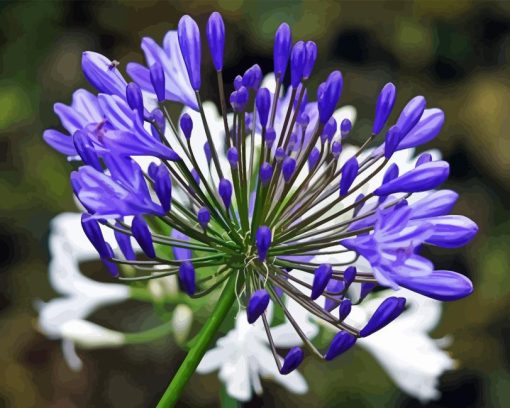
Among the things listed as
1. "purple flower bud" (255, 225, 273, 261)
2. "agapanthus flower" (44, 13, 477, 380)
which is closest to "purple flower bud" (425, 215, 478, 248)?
"agapanthus flower" (44, 13, 477, 380)

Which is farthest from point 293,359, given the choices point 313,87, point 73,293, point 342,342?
point 313,87

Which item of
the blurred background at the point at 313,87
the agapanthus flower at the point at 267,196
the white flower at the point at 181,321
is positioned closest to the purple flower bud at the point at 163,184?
the agapanthus flower at the point at 267,196

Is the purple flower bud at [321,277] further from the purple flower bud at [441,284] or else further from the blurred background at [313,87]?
the blurred background at [313,87]

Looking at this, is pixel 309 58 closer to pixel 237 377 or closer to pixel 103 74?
pixel 103 74

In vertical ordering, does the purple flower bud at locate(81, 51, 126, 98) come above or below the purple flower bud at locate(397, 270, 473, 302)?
above

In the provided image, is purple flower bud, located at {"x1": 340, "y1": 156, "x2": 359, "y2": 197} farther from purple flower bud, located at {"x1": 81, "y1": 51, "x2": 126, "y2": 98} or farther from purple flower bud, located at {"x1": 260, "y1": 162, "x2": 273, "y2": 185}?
purple flower bud, located at {"x1": 81, "y1": 51, "x2": 126, "y2": 98}

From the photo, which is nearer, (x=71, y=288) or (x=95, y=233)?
(x=95, y=233)
